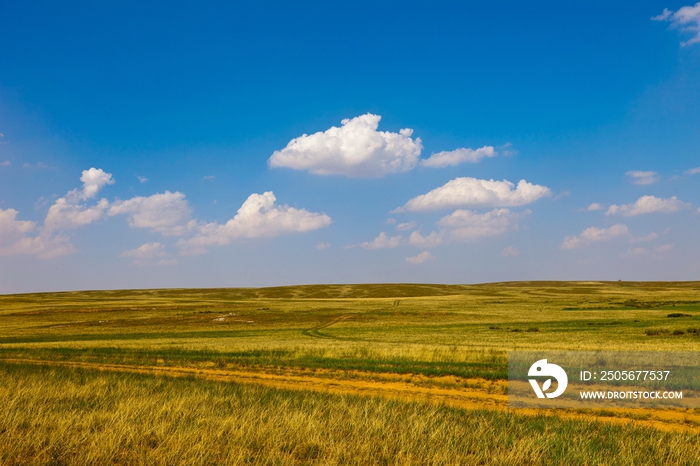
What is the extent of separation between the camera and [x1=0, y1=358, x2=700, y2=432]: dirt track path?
41.0 feet

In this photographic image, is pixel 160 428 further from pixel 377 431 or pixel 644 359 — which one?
pixel 644 359

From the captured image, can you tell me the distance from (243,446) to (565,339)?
1334 inches

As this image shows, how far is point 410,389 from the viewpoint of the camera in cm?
1725

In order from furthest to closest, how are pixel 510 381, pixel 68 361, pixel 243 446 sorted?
pixel 68 361 < pixel 510 381 < pixel 243 446

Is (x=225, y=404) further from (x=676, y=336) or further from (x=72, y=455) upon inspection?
(x=676, y=336)

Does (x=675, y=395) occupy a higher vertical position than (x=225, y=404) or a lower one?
lower

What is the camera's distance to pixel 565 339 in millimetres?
35750

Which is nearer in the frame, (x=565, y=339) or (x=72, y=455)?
(x=72, y=455)

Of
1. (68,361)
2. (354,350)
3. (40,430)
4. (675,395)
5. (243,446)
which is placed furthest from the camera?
(354,350)

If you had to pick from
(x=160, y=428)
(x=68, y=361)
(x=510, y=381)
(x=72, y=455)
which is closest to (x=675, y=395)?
(x=510, y=381)

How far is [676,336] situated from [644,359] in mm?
17182

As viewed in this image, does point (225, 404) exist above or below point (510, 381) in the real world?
above

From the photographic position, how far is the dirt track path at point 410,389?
1248 cm

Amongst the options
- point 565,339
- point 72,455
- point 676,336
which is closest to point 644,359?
point 565,339
